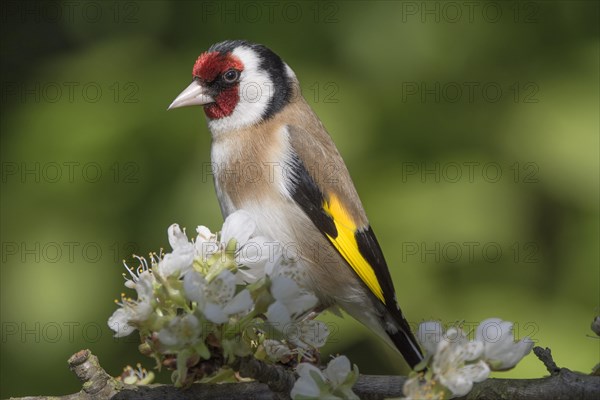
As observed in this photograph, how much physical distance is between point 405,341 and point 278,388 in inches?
39.0

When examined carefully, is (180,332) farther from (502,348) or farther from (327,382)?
(502,348)

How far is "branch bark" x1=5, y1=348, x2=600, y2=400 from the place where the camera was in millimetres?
1921

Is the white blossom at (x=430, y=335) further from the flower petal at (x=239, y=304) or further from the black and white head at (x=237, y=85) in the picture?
the black and white head at (x=237, y=85)

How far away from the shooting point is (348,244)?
9.29 feet

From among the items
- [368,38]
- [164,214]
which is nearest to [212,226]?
[164,214]

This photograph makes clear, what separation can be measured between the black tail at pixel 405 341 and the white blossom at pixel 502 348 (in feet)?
3.07

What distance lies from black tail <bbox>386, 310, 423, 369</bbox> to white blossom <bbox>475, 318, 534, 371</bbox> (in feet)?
3.07

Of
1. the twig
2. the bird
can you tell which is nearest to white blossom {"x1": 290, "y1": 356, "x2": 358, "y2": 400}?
the twig

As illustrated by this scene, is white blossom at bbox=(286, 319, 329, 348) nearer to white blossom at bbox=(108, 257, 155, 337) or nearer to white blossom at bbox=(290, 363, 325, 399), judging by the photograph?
white blossom at bbox=(290, 363, 325, 399)

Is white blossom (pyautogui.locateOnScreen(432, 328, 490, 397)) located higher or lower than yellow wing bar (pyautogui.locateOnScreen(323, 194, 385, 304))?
lower

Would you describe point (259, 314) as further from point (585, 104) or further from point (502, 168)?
point (585, 104)

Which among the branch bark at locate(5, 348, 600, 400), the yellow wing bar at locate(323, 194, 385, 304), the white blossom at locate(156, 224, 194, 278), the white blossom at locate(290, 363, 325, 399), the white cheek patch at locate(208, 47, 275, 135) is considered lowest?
the branch bark at locate(5, 348, 600, 400)

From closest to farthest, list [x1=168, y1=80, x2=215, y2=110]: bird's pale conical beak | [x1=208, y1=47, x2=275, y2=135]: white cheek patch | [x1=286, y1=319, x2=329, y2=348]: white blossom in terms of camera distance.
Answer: [x1=286, y1=319, x2=329, y2=348]: white blossom, [x1=168, y1=80, x2=215, y2=110]: bird's pale conical beak, [x1=208, y1=47, x2=275, y2=135]: white cheek patch

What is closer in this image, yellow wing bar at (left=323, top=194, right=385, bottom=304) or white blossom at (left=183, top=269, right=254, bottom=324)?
white blossom at (left=183, top=269, right=254, bottom=324)
